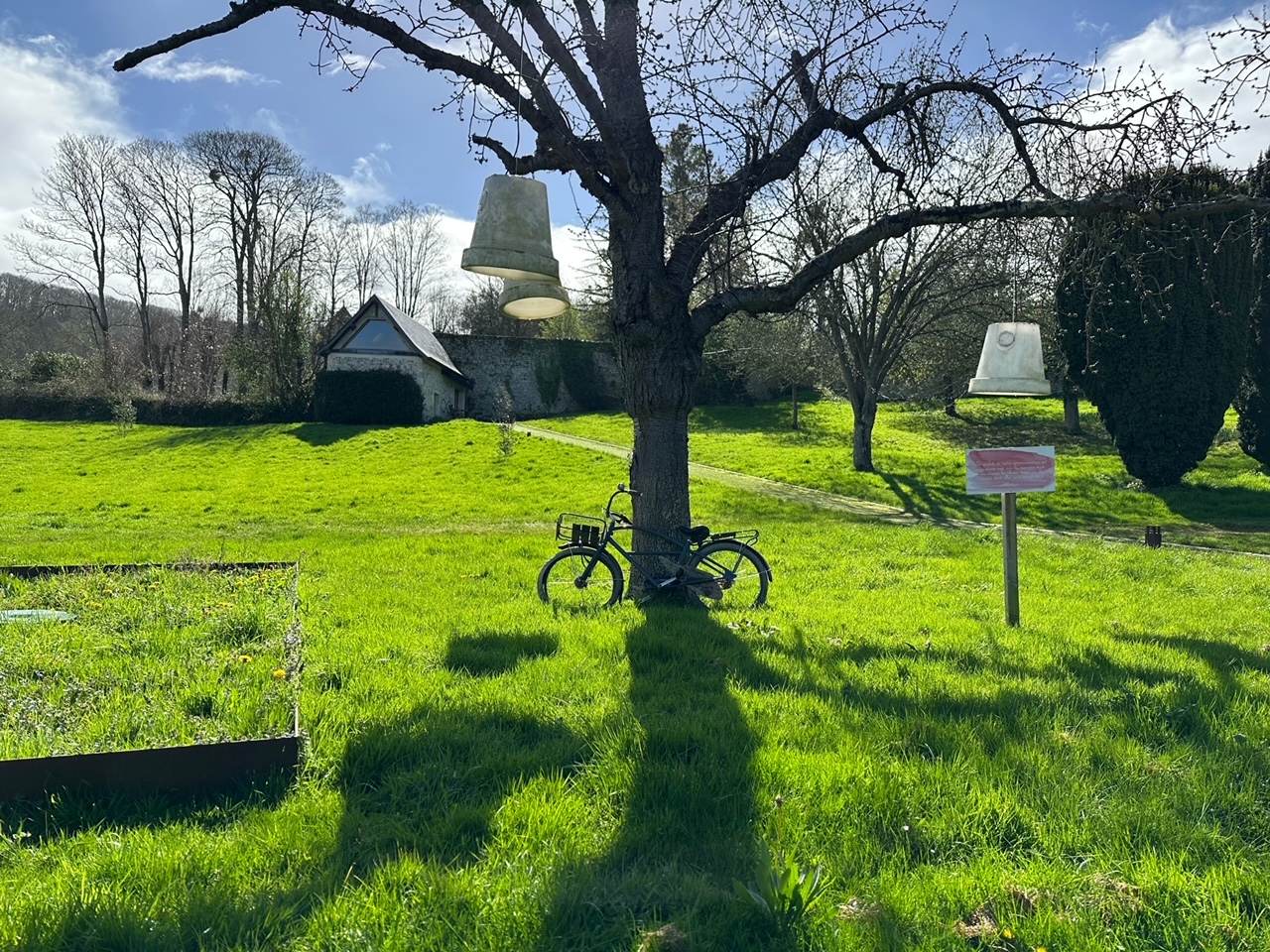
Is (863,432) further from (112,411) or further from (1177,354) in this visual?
(112,411)

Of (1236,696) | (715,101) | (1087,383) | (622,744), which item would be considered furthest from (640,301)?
(1087,383)

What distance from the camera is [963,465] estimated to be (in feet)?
74.9

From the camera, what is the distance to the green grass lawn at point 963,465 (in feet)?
49.8

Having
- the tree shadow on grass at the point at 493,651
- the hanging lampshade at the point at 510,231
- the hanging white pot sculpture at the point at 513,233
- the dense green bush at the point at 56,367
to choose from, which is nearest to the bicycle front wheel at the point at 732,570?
the tree shadow on grass at the point at 493,651

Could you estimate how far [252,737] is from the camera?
3227 millimetres

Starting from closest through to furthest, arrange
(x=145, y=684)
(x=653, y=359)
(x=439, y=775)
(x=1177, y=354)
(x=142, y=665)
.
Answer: (x=439, y=775) → (x=145, y=684) → (x=142, y=665) → (x=653, y=359) → (x=1177, y=354)

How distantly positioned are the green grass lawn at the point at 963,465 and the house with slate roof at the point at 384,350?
5.30 m

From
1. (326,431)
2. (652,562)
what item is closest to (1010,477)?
(652,562)

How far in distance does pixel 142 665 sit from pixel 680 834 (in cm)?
326

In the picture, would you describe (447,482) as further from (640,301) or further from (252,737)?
(252,737)

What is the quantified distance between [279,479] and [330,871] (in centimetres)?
1981

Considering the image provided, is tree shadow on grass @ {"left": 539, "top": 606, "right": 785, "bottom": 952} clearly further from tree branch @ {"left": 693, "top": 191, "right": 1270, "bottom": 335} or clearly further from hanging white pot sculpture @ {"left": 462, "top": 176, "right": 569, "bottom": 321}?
tree branch @ {"left": 693, "top": 191, "right": 1270, "bottom": 335}

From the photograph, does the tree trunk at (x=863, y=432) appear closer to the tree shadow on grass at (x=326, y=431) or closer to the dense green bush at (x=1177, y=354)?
the dense green bush at (x=1177, y=354)

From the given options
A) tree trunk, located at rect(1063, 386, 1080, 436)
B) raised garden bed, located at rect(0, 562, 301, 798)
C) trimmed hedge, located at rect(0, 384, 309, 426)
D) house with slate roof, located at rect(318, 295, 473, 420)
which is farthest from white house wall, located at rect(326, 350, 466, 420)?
raised garden bed, located at rect(0, 562, 301, 798)
